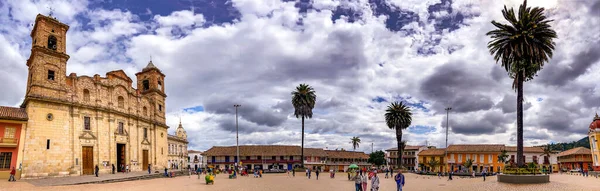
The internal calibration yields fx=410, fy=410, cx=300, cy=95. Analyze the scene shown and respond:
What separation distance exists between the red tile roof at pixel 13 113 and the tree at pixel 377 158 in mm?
91135

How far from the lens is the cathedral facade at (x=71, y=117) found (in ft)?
111

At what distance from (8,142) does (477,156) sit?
81.2 m

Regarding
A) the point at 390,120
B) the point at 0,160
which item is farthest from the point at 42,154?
the point at 390,120

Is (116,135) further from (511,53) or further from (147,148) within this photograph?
(511,53)

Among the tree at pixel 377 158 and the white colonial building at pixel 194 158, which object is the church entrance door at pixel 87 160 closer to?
the white colonial building at pixel 194 158

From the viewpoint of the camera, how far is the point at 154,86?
179 ft

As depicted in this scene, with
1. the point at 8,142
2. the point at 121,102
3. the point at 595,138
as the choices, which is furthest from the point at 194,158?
the point at 595,138

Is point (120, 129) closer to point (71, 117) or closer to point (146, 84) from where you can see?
point (71, 117)

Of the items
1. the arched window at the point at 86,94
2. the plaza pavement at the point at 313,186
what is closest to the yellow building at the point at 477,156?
the plaza pavement at the point at 313,186

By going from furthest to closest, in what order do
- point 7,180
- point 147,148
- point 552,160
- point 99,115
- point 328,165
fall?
1. point 328,165
2. point 552,160
3. point 147,148
4. point 99,115
5. point 7,180

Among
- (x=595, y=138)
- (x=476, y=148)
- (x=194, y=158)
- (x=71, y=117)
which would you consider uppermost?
(x=71, y=117)

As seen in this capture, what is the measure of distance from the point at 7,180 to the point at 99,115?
34.9 ft

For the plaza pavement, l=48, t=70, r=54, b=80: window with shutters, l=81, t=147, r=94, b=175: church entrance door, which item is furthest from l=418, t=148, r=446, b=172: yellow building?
l=48, t=70, r=54, b=80: window with shutters

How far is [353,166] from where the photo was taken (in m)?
45.0
